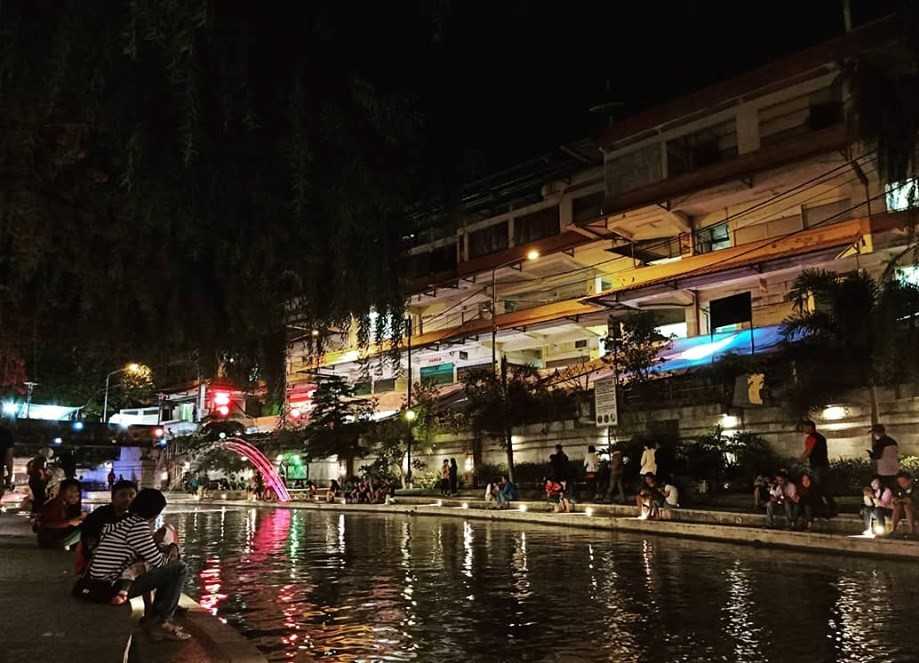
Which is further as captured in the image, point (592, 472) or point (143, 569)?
point (592, 472)

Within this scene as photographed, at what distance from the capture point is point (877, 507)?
1476cm

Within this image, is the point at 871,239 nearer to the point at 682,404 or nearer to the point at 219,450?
the point at 682,404

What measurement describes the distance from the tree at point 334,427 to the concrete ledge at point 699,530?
9.29 metres

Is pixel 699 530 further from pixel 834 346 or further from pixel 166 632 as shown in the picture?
pixel 166 632

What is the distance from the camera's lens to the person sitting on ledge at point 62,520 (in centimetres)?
1295

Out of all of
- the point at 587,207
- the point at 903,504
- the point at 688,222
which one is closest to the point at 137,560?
the point at 903,504

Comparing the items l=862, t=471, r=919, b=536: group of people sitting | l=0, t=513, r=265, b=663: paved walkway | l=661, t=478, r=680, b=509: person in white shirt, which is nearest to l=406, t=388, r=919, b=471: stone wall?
l=661, t=478, r=680, b=509: person in white shirt

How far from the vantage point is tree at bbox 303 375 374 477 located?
127ft

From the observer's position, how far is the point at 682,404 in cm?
2730

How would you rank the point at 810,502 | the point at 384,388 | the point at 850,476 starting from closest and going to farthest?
the point at 810,502 < the point at 850,476 < the point at 384,388

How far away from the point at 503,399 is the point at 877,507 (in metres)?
16.8

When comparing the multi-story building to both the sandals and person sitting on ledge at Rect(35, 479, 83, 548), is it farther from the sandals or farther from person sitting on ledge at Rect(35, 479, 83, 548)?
the sandals

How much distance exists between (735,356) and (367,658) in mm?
20921

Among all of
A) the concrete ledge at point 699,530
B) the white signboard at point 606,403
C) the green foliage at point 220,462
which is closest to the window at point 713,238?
the white signboard at point 606,403
